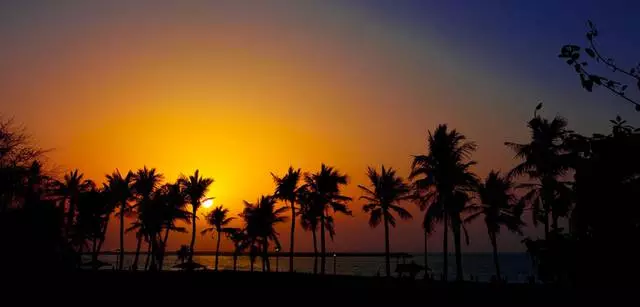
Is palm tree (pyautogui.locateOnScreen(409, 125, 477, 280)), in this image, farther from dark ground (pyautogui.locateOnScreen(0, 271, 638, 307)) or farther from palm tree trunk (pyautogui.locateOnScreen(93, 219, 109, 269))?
palm tree trunk (pyautogui.locateOnScreen(93, 219, 109, 269))

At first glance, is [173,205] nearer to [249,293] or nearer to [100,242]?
[100,242]

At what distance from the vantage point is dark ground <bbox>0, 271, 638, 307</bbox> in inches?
928

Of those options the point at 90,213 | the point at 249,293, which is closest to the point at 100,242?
the point at 90,213

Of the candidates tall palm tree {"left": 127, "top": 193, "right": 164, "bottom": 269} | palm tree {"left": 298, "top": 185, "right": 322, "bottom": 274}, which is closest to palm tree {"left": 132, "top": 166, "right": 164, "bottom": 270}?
tall palm tree {"left": 127, "top": 193, "right": 164, "bottom": 269}

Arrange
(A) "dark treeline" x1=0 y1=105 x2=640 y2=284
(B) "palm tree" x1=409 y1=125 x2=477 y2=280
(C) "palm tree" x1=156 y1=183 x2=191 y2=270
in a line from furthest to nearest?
(C) "palm tree" x1=156 y1=183 x2=191 y2=270 < (B) "palm tree" x1=409 y1=125 x2=477 y2=280 < (A) "dark treeline" x1=0 y1=105 x2=640 y2=284

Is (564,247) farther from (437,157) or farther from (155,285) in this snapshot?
(437,157)

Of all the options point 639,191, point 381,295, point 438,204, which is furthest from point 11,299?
point 438,204

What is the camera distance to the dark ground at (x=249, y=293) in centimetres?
2358

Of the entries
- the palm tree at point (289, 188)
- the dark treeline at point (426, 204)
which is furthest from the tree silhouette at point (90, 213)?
the palm tree at point (289, 188)

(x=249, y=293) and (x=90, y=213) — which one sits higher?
(x=90, y=213)

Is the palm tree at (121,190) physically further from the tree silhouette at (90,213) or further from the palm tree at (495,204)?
the palm tree at (495,204)

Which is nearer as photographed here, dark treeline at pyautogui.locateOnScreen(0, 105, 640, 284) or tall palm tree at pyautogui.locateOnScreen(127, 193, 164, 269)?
dark treeline at pyautogui.locateOnScreen(0, 105, 640, 284)

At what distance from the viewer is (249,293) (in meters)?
27.4

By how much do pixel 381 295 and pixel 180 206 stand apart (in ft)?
137
